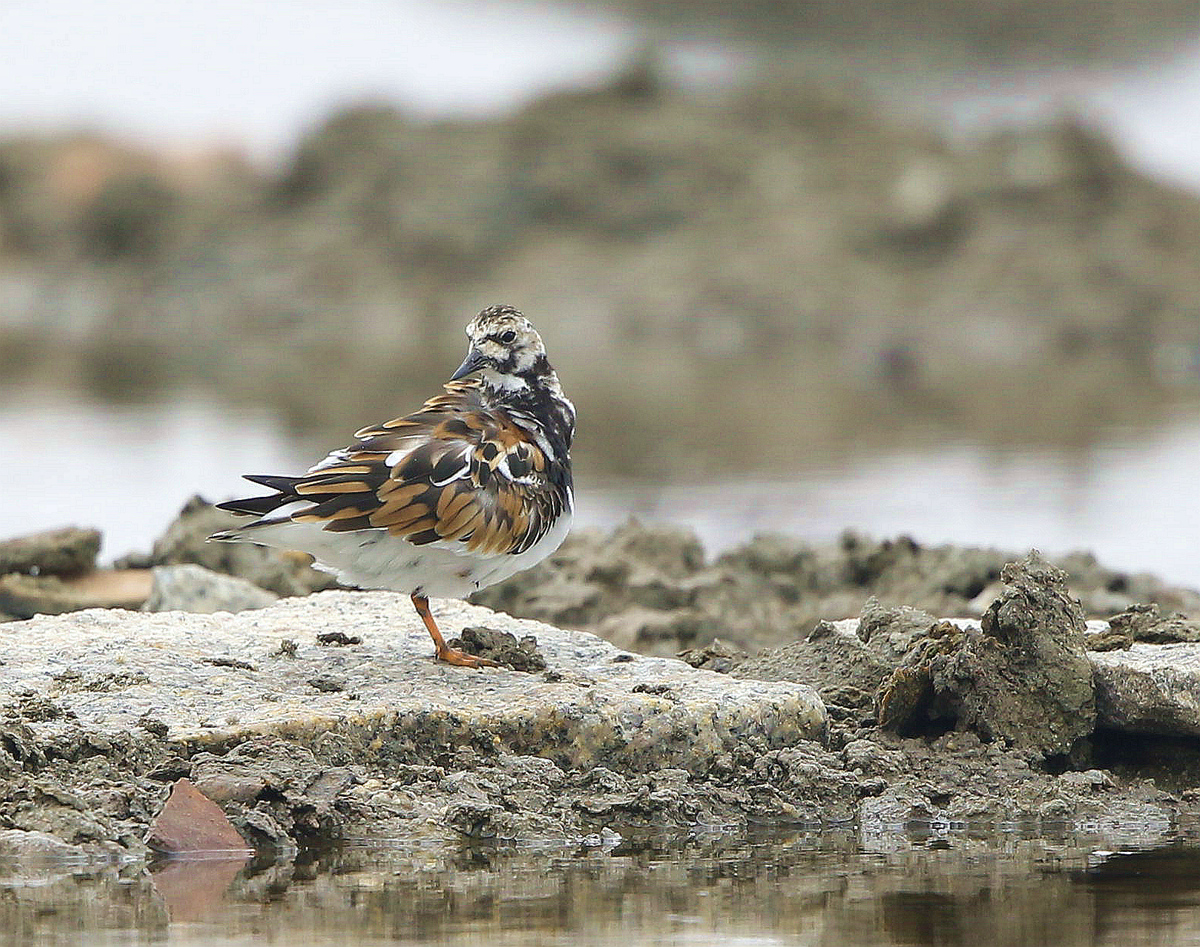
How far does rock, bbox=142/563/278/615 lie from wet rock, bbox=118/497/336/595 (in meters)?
0.90

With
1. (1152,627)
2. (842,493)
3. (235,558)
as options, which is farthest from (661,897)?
(842,493)

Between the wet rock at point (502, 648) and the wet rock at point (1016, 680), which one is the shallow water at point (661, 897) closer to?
the wet rock at point (1016, 680)

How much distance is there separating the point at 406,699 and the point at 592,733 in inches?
26.9

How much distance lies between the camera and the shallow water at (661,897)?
5.11 m

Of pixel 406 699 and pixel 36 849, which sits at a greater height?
pixel 406 699

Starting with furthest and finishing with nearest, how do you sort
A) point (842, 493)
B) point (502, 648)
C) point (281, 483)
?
1. point (842, 493)
2. point (502, 648)
3. point (281, 483)

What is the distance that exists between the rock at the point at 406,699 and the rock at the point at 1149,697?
1.07 metres

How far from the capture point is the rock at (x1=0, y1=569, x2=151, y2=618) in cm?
955

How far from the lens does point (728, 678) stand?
7.23 meters

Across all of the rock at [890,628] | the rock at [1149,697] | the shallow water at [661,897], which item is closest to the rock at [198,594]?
the rock at [890,628]

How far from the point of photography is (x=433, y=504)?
7051 millimetres

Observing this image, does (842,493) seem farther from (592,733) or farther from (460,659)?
(592,733)

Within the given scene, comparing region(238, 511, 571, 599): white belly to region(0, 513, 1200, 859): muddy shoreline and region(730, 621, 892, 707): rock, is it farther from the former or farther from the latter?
region(730, 621, 892, 707): rock

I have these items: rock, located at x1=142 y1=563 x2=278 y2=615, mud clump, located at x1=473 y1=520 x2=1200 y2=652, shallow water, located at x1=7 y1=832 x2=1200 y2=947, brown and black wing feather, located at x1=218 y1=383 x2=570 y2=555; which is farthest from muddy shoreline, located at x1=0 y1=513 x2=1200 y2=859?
mud clump, located at x1=473 y1=520 x2=1200 y2=652
